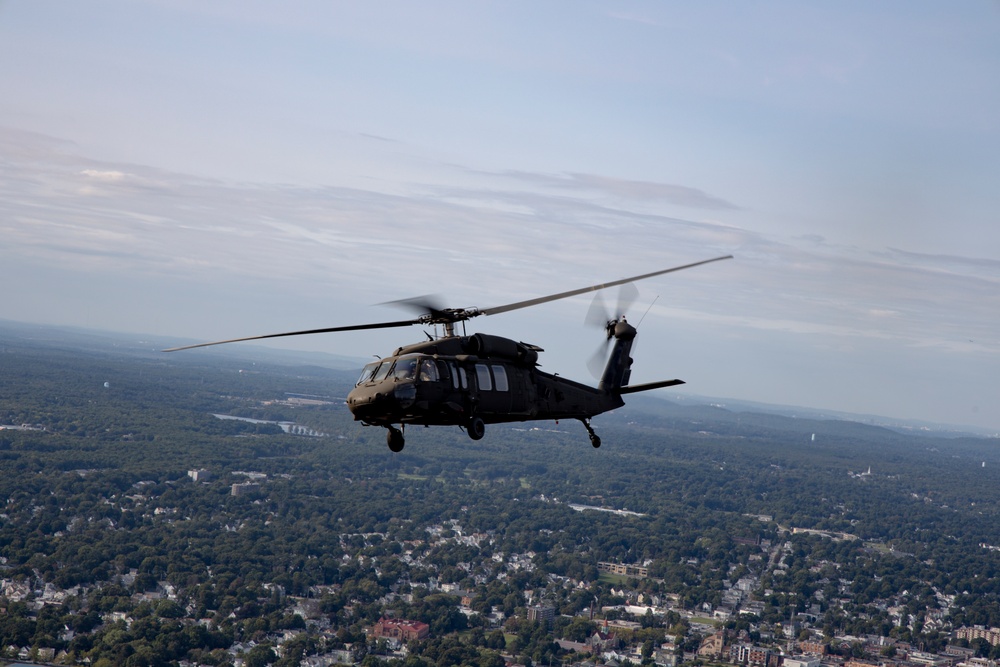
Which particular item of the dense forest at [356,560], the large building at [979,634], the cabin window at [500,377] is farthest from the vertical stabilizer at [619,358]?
the large building at [979,634]

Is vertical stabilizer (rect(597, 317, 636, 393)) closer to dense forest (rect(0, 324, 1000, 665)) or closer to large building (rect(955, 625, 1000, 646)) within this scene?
dense forest (rect(0, 324, 1000, 665))

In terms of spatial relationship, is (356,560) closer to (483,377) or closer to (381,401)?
(483,377)

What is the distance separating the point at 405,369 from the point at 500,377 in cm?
349

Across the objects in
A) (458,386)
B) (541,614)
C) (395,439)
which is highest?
(458,386)

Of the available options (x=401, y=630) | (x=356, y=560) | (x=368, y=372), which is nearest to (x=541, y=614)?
(x=401, y=630)

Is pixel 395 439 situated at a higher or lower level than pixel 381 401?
lower

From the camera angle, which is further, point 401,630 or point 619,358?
point 401,630

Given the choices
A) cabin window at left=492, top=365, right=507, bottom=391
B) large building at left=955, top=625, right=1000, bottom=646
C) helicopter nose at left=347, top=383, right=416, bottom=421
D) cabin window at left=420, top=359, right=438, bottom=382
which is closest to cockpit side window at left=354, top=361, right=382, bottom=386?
helicopter nose at left=347, top=383, right=416, bottom=421

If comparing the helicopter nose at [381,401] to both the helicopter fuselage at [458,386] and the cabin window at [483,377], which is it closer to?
the helicopter fuselage at [458,386]

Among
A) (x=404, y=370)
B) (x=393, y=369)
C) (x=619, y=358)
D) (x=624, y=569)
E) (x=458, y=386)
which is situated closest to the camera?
(x=404, y=370)

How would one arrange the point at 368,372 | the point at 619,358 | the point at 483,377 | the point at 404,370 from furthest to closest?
the point at 619,358 → the point at 483,377 → the point at 368,372 → the point at 404,370

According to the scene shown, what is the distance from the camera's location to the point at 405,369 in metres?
29.0

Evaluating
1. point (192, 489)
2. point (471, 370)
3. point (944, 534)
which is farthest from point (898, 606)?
point (471, 370)

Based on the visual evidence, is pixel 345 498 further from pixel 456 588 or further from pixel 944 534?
pixel 944 534
